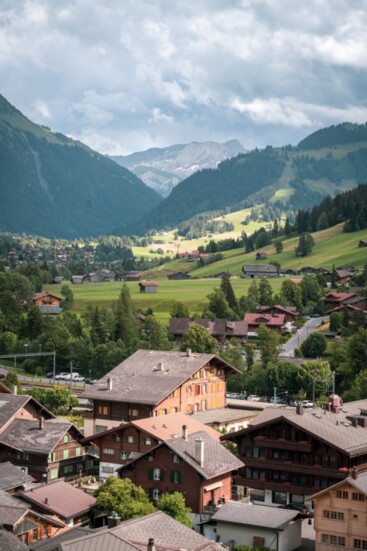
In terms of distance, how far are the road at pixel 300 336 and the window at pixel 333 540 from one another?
255ft

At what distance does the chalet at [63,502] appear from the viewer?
62.3 metres

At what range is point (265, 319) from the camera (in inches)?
6550

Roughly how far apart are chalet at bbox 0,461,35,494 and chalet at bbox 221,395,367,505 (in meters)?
15.7

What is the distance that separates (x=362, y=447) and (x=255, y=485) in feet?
27.9

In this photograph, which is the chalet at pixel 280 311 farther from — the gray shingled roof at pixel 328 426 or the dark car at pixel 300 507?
the dark car at pixel 300 507

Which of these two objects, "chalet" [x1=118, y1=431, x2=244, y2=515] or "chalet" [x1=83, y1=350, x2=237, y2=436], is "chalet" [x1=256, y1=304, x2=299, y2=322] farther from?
"chalet" [x1=118, y1=431, x2=244, y2=515]

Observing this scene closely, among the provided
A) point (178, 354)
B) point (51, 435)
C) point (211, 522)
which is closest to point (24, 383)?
point (178, 354)

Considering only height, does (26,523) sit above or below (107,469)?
above

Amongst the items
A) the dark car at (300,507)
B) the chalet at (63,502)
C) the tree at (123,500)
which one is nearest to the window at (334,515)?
the dark car at (300,507)

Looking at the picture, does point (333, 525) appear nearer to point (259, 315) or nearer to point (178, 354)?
point (178, 354)

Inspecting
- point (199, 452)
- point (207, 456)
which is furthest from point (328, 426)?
point (199, 452)

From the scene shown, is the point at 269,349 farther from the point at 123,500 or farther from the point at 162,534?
the point at 162,534

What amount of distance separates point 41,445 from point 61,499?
1292cm

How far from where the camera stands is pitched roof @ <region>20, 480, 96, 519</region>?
62.5 m
